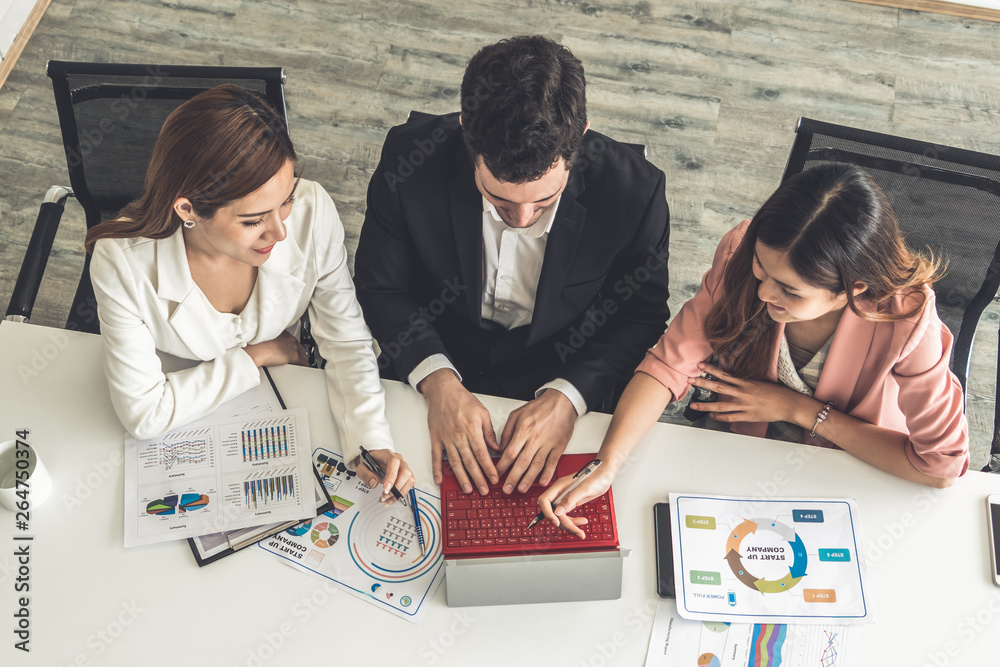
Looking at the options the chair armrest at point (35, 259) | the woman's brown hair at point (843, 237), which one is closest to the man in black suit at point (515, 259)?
the woman's brown hair at point (843, 237)

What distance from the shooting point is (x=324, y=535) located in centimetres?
146

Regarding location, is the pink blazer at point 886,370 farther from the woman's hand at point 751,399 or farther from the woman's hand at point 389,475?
the woman's hand at point 389,475

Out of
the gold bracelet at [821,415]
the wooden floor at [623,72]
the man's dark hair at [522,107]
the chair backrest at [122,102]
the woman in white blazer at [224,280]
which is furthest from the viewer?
the wooden floor at [623,72]

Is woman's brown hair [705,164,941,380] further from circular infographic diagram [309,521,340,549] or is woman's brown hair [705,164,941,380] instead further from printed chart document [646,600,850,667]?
circular infographic diagram [309,521,340,549]

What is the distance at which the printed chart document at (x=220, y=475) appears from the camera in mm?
1459

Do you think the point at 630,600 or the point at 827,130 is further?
the point at 827,130

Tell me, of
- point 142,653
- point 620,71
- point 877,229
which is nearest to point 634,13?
point 620,71

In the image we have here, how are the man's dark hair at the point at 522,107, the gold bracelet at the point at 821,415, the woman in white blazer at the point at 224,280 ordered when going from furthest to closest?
the gold bracelet at the point at 821,415, the woman in white blazer at the point at 224,280, the man's dark hair at the point at 522,107

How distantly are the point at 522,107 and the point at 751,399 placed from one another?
786 mm

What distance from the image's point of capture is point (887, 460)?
1.52m

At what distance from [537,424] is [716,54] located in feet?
7.85

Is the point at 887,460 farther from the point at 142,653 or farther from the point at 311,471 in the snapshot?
the point at 142,653

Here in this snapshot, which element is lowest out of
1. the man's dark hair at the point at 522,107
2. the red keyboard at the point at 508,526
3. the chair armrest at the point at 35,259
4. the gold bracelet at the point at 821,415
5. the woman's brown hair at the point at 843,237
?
the red keyboard at the point at 508,526

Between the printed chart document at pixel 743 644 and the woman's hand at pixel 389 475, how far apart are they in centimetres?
51
